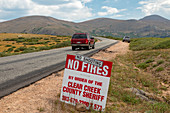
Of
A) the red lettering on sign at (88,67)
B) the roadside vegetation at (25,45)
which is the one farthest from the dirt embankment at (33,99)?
the roadside vegetation at (25,45)

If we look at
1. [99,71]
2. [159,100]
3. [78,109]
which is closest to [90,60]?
[99,71]

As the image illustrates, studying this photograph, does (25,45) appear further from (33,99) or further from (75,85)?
(75,85)

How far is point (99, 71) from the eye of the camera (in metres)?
3.51

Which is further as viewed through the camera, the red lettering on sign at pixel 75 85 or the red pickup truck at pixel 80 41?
the red pickup truck at pixel 80 41

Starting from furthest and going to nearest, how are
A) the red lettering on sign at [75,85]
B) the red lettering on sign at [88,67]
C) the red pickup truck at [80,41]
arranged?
1. the red pickup truck at [80,41]
2. the red lettering on sign at [75,85]
3. the red lettering on sign at [88,67]

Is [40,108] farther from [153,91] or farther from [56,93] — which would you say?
[153,91]

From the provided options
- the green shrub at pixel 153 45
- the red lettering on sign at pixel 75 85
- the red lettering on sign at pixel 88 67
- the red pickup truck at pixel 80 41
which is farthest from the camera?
the red pickup truck at pixel 80 41

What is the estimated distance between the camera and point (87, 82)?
3580mm

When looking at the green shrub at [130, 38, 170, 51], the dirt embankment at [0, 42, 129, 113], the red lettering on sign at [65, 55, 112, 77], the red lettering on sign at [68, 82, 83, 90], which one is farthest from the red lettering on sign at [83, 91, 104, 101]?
the green shrub at [130, 38, 170, 51]

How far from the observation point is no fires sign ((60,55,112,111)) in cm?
349

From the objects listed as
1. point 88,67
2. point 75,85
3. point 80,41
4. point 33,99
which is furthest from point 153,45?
point 33,99

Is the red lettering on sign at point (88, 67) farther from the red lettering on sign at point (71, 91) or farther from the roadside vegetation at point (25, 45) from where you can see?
the roadside vegetation at point (25, 45)

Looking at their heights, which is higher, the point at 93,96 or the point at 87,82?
the point at 87,82

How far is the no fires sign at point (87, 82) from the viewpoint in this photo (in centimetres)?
349
